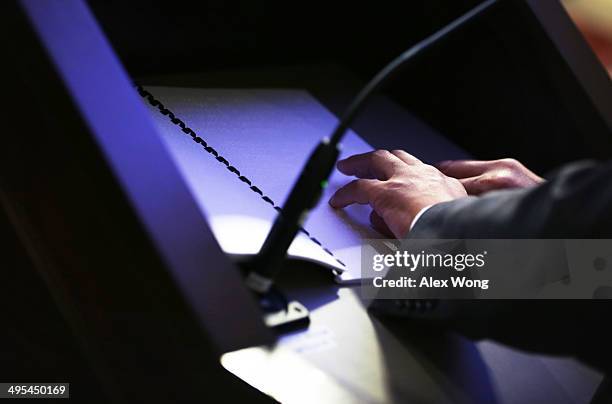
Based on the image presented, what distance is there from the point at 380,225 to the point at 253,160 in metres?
0.12

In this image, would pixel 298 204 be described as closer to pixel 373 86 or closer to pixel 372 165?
pixel 373 86

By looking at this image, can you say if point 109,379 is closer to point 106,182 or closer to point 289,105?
point 106,182

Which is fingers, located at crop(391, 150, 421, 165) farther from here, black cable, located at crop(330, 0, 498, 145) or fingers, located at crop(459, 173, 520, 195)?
black cable, located at crop(330, 0, 498, 145)

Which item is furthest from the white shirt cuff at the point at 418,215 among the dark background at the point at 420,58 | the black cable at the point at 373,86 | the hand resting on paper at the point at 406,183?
the dark background at the point at 420,58

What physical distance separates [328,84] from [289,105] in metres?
0.10

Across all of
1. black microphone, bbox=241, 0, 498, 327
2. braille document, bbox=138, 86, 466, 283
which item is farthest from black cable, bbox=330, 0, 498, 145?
braille document, bbox=138, 86, 466, 283

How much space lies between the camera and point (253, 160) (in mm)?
697

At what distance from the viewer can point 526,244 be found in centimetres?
51

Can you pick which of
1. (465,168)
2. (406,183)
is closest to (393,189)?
(406,183)

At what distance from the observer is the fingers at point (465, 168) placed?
74cm

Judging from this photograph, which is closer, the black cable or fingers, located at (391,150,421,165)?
the black cable

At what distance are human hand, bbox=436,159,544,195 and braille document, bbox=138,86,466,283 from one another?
92 mm

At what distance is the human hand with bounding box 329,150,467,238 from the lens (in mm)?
639

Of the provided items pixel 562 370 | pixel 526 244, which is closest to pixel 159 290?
pixel 526 244
